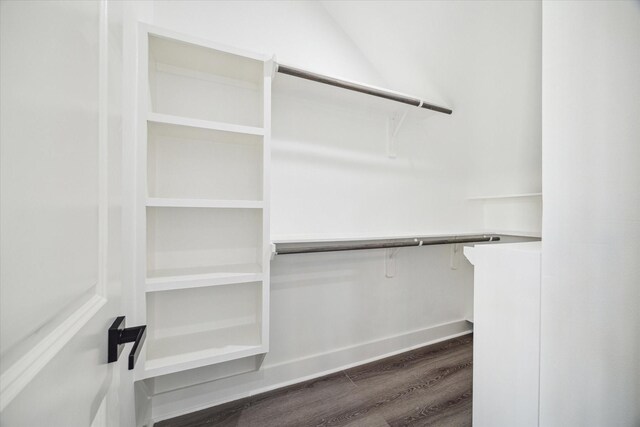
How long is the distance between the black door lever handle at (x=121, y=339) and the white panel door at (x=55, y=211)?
0.02 meters

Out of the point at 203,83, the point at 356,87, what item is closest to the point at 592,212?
the point at 356,87

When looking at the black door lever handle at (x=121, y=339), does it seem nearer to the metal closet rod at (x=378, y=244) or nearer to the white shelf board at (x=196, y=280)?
the white shelf board at (x=196, y=280)

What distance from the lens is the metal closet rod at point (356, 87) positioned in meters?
1.30

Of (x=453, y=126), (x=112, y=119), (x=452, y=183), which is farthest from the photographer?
(x=452, y=183)

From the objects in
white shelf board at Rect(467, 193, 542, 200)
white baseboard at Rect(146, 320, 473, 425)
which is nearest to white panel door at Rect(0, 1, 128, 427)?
white baseboard at Rect(146, 320, 473, 425)

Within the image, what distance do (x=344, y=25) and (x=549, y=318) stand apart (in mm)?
1946

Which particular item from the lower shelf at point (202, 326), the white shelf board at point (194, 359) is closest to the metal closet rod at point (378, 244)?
the lower shelf at point (202, 326)

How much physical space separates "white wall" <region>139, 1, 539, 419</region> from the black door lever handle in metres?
1.03

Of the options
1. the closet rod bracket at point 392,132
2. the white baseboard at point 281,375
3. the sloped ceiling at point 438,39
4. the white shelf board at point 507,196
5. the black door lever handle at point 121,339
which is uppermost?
the sloped ceiling at point 438,39

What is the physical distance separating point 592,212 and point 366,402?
1.38 m

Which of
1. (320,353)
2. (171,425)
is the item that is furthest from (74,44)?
(320,353)

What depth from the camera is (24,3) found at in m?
0.25

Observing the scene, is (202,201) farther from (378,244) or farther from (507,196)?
(507,196)

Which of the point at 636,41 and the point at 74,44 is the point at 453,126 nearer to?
the point at 636,41
